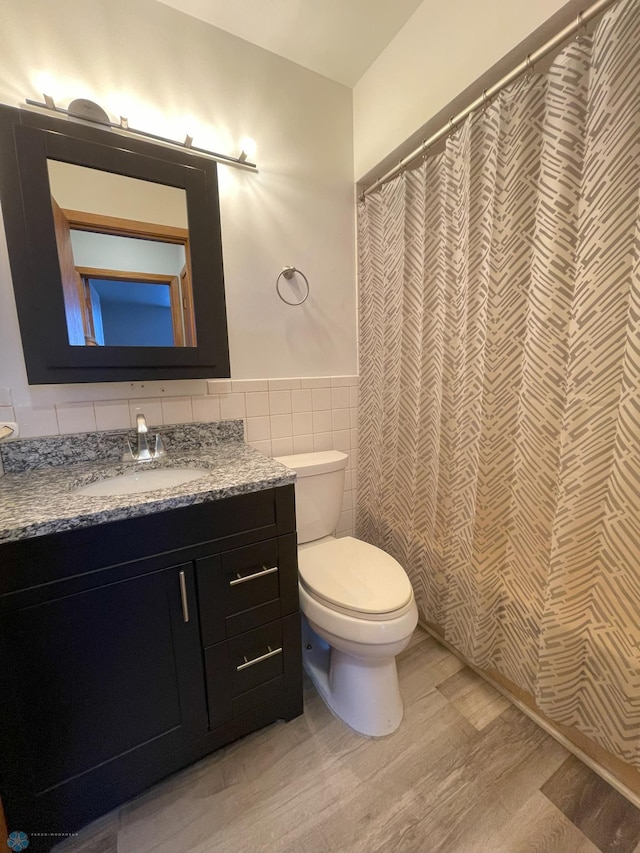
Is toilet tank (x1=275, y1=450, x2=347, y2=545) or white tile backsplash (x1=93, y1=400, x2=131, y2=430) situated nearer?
white tile backsplash (x1=93, y1=400, x2=131, y2=430)

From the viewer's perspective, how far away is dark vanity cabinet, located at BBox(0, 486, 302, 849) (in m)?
0.75

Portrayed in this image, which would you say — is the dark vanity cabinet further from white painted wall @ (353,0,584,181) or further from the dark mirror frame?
white painted wall @ (353,0,584,181)

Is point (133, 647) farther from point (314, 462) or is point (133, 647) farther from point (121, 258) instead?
point (121, 258)

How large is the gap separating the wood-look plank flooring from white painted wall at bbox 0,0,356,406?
126cm

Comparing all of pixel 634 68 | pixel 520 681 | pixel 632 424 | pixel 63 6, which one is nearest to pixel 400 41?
pixel 634 68

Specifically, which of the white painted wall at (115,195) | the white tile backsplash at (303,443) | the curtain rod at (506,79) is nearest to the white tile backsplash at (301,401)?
the white tile backsplash at (303,443)

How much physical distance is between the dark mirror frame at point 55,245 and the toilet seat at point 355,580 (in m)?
0.83

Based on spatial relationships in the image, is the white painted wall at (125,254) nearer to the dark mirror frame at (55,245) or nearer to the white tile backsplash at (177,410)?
the dark mirror frame at (55,245)

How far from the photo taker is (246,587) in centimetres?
98

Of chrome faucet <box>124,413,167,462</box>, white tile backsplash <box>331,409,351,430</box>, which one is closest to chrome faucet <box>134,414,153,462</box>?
chrome faucet <box>124,413,167,462</box>

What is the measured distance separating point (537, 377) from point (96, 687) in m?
1.43

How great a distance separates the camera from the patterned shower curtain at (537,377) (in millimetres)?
807

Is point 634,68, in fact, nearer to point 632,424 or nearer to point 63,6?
point 632,424

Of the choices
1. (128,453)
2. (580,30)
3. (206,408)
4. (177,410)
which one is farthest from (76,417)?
(580,30)
